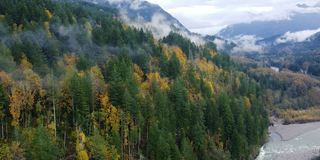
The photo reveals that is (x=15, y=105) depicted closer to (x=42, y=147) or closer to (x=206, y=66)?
(x=42, y=147)

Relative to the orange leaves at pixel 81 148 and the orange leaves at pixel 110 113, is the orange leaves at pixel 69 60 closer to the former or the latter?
the orange leaves at pixel 110 113

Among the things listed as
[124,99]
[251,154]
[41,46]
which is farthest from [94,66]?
[251,154]

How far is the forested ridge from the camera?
85062mm

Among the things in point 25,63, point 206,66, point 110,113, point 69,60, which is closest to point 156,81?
point 69,60

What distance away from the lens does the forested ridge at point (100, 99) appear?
85.1 meters

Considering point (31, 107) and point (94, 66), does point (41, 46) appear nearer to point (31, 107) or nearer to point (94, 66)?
Answer: point (94, 66)

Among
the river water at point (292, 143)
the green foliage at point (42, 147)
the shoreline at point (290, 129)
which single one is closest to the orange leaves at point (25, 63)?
the green foliage at point (42, 147)

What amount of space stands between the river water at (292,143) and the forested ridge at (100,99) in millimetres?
4401

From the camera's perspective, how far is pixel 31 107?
86188 millimetres

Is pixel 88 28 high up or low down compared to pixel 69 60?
up

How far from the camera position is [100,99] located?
315 feet

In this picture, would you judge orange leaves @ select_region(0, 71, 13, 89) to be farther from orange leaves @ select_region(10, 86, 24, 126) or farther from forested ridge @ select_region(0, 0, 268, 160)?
orange leaves @ select_region(10, 86, 24, 126)

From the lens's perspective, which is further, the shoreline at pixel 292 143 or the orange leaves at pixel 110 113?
the shoreline at pixel 292 143

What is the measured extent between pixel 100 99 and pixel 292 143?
79.0m
